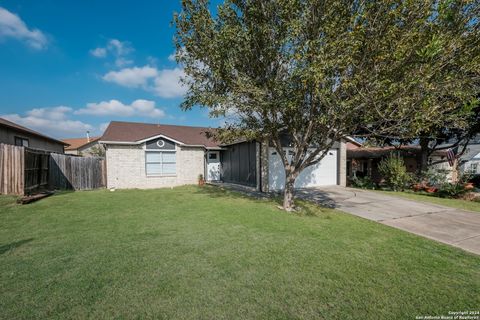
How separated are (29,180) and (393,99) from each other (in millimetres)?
14402

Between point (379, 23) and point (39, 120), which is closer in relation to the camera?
point (379, 23)

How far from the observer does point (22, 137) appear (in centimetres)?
1555

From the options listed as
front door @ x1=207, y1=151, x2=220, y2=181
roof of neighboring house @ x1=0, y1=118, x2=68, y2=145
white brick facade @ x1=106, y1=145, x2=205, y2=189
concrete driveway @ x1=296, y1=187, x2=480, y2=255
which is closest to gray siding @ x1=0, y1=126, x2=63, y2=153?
roof of neighboring house @ x1=0, y1=118, x2=68, y2=145

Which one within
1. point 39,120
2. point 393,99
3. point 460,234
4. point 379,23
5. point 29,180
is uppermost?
point 39,120

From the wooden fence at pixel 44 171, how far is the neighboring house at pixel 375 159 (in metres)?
19.4

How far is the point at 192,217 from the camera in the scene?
6.91m

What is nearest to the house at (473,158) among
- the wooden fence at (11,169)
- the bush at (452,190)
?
the bush at (452,190)

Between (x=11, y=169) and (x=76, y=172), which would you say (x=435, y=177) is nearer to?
(x=76, y=172)

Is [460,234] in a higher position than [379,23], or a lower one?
lower

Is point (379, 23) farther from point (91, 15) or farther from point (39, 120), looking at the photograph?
point (39, 120)

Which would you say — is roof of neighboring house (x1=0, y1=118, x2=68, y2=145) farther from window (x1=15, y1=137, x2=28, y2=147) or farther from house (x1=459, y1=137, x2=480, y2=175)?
house (x1=459, y1=137, x2=480, y2=175)

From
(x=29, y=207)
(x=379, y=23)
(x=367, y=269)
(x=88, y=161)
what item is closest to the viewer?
(x=367, y=269)

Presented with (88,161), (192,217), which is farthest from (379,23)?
(88,161)

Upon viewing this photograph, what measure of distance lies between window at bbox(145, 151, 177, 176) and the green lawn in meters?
8.79
